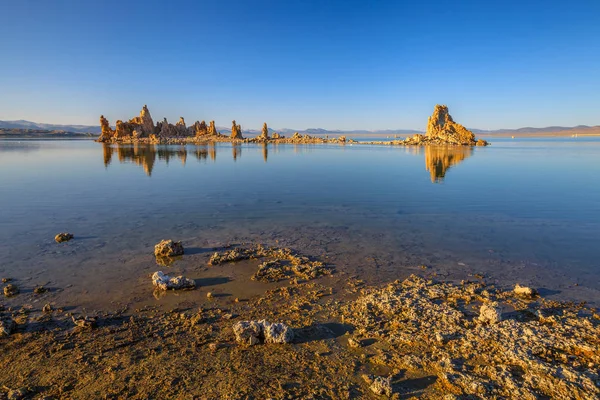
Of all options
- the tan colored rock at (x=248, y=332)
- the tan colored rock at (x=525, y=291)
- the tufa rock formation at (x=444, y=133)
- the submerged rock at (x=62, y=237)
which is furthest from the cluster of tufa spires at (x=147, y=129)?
the tan colored rock at (x=525, y=291)

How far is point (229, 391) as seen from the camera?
14.9ft

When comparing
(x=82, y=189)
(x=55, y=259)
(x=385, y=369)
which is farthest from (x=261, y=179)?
(x=385, y=369)

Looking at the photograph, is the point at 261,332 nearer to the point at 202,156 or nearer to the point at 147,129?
the point at 202,156

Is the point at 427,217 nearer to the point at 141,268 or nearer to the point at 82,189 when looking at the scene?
the point at 141,268

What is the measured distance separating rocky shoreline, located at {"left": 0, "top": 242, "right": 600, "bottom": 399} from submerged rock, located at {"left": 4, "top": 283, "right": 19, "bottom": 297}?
73 cm

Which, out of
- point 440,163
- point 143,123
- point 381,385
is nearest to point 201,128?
point 143,123

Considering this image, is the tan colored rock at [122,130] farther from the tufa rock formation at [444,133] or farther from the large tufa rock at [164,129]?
the tufa rock formation at [444,133]

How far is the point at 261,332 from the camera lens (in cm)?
584

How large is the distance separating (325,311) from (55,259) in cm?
862

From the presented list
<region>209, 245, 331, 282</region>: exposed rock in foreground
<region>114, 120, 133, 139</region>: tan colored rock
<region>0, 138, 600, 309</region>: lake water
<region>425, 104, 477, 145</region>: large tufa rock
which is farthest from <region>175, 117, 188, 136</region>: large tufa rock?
<region>209, 245, 331, 282</region>: exposed rock in foreground

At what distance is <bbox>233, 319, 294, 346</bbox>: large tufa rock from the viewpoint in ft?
18.6

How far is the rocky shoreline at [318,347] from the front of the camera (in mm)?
4621

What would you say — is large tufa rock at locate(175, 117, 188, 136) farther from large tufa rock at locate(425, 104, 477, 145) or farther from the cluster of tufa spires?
large tufa rock at locate(425, 104, 477, 145)

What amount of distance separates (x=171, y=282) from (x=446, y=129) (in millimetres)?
119421
